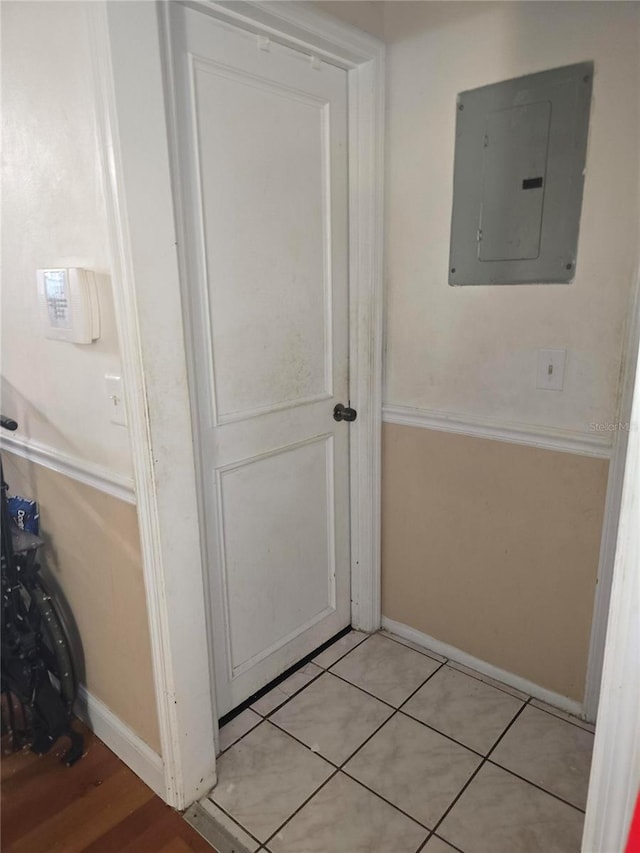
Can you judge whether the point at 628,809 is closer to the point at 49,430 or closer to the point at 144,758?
the point at 144,758

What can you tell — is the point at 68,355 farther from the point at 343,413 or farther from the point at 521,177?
the point at 521,177

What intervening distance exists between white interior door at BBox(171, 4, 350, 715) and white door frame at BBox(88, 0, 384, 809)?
0.08 m

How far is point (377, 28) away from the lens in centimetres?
169

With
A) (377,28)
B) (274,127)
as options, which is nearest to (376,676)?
(274,127)

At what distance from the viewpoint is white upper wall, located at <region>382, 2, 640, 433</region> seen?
1421 mm

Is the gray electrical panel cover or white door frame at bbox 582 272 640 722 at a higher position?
the gray electrical panel cover

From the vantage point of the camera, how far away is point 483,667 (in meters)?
1.98

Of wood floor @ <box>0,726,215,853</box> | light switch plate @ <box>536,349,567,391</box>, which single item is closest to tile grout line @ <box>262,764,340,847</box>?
wood floor @ <box>0,726,215,853</box>

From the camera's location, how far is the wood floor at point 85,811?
142 centimetres

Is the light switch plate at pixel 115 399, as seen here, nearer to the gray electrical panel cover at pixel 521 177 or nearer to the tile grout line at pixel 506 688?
the gray electrical panel cover at pixel 521 177

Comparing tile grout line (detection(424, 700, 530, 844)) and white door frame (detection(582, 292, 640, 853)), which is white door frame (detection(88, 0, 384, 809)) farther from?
white door frame (detection(582, 292, 640, 853))

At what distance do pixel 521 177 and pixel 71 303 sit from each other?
4.14 feet

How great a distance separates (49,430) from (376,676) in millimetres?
1374

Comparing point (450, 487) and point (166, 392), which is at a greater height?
point (166, 392)
